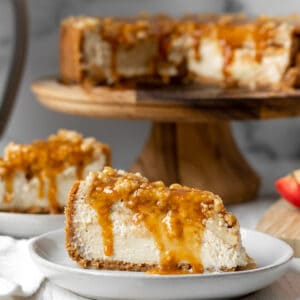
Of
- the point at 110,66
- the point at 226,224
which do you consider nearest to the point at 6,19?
the point at 110,66

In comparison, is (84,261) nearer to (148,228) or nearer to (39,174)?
(148,228)

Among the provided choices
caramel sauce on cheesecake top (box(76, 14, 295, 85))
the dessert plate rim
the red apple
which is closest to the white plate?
the dessert plate rim

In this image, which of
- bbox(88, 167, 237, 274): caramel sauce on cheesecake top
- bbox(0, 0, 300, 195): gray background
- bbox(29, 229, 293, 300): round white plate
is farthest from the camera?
bbox(0, 0, 300, 195): gray background

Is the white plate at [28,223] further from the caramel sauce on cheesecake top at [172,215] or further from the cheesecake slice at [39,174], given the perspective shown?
the caramel sauce on cheesecake top at [172,215]

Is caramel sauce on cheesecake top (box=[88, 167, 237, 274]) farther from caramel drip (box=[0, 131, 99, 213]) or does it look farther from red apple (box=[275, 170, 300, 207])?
red apple (box=[275, 170, 300, 207])

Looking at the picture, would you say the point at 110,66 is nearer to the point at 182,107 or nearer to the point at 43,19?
the point at 43,19

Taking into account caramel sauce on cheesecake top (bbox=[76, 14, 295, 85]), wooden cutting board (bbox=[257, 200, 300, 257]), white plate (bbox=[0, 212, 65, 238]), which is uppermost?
caramel sauce on cheesecake top (bbox=[76, 14, 295, 85])
